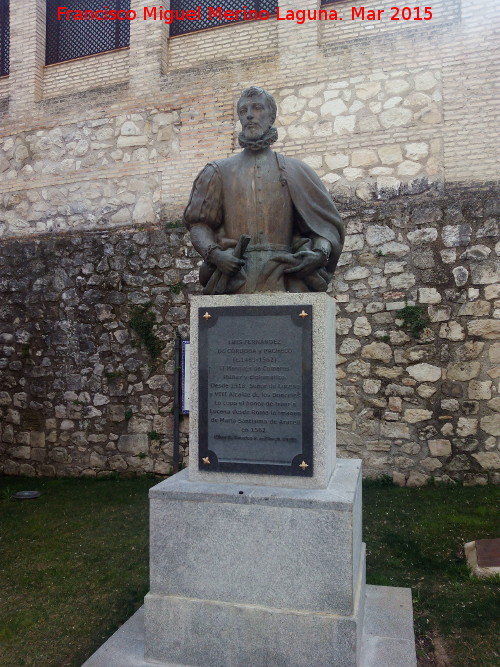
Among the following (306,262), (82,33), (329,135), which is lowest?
(306,262)

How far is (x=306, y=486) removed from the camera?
277 cm

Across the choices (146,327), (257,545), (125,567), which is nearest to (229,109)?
(146,327)

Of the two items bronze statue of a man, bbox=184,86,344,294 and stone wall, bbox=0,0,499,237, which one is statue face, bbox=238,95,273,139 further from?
stone wall, bbox=0,0,499,237

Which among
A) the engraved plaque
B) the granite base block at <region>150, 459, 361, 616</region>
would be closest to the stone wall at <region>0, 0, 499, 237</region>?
the engraved plaque

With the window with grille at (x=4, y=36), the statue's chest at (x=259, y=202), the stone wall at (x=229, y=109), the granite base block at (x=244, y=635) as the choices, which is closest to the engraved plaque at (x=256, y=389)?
the statue's chest at (x=259, y=202)

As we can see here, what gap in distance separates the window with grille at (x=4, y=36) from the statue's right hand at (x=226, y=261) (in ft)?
27.6

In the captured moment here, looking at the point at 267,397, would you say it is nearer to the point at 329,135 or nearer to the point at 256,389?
the point at 256,389

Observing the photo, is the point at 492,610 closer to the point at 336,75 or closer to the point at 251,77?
the point at 336,75

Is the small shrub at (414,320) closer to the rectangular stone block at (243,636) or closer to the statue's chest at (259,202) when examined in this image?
the statue's chest at (259,202)

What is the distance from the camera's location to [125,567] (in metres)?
4.47

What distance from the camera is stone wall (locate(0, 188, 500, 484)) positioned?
638cm

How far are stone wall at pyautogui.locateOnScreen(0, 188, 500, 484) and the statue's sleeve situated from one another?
4062mm

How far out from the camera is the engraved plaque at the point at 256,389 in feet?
9.23

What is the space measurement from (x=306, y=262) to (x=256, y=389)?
0.72 m
